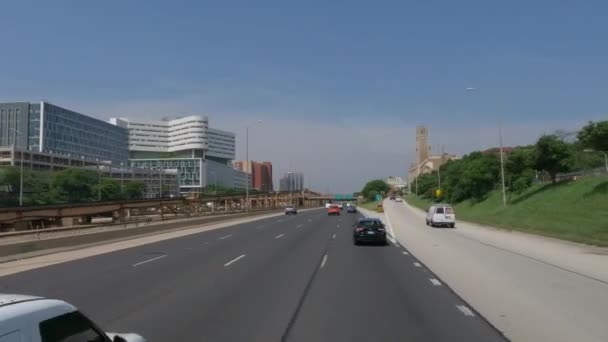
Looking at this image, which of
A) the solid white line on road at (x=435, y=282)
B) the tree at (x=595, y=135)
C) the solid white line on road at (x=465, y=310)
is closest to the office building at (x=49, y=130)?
the tree at (x=595, y=135)

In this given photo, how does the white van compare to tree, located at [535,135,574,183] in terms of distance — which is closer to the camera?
the white van

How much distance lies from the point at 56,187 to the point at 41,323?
313ft

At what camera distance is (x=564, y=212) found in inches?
1534

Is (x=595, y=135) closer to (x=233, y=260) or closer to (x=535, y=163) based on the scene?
(x=535, y=163)

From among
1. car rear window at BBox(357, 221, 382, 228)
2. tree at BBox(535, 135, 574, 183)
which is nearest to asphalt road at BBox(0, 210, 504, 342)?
car rear window at BBox(357, 221, 382, 228)

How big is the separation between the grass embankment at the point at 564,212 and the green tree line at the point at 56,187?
55499 millimetres

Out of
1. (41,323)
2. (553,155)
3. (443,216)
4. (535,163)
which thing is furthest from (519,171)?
(41,323)

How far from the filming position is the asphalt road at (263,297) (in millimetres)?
8758

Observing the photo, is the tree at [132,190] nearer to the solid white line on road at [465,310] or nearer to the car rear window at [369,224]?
the car rear window at [369,224]

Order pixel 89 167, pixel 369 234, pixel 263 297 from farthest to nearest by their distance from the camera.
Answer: pixel 89 167
pixel 369 234
pixel 263 297

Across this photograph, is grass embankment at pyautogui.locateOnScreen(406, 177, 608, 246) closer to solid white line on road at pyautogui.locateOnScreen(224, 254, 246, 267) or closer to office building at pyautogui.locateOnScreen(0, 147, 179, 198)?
solid white line on road at pyautogui.locateOnScreen(224, 254, 246, 267)

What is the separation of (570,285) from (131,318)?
970 centimetres

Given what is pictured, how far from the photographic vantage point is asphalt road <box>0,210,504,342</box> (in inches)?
345

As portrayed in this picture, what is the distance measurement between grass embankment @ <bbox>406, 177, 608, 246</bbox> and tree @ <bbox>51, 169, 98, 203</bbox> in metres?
62.5
